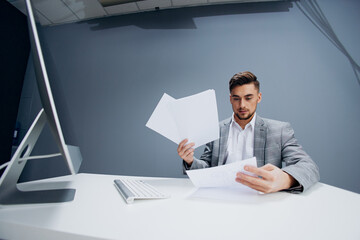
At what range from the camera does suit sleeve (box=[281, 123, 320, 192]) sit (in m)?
0.62

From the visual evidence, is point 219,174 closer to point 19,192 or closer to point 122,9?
point 19,192

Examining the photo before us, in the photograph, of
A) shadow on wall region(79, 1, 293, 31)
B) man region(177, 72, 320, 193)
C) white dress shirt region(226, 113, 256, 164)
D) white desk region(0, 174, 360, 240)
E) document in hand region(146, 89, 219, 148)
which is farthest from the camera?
shadow on wall region(79, 1, 293, 31)

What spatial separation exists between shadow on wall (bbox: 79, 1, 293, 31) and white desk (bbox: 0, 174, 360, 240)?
85.0 inches

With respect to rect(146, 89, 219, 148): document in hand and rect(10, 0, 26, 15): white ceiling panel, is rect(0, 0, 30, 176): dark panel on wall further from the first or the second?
rect(146, 89, 219, 148): document in hand

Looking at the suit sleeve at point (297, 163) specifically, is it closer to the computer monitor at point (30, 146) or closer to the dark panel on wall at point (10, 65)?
the computer monitor at point (30, 146)

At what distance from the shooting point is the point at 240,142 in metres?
1.32

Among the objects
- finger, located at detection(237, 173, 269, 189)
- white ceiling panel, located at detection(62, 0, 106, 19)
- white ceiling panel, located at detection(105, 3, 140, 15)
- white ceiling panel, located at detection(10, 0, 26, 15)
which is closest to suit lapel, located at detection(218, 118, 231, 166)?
finger, located at detection(237, 173, 269, 189)

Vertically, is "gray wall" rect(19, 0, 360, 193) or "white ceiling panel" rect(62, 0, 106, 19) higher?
"white ceiling panel" rect(62, 0, 106, 19)

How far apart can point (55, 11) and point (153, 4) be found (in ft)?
4.40

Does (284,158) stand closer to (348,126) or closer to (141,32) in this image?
(348,126)

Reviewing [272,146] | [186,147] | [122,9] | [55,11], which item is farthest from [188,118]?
[55,11]

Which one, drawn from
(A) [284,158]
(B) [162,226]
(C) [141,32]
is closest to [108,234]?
(B) [162,226]

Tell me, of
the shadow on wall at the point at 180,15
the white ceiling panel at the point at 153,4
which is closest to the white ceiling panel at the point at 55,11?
the shadow on wall at the point at 180,15

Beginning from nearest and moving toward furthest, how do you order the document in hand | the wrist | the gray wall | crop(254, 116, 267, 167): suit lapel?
the wrist, the document in hand, crop(254, 116, 267, 167): suit lapel, the gray wall
